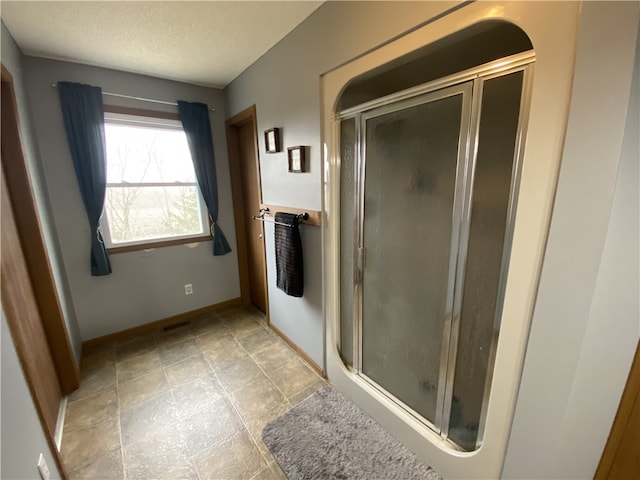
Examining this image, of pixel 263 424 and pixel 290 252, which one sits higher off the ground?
pixel 290 252

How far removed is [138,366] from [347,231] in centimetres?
202

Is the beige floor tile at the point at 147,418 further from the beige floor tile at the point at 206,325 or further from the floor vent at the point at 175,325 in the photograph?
the floor vent at the point at 175,325

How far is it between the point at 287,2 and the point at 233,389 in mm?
2411

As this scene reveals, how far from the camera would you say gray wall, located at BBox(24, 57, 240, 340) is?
6.44 ft

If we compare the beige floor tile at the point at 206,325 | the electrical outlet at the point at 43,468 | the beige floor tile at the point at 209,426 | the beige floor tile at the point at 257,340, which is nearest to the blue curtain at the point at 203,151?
the beige floor tile at the point at 206,325

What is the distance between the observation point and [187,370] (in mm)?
2035

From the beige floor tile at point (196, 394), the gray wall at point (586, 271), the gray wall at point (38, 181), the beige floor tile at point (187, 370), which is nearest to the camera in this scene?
the gray wall at point (586, 271)

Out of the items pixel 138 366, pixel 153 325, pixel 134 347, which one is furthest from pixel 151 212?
pixel 138 366

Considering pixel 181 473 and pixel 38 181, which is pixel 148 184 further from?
pixel 181 473

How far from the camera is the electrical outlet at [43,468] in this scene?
3.30 ft

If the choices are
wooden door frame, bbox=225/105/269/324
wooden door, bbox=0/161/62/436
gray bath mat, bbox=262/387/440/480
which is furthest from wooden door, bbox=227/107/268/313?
wooden door, bbox=0/161/62/436

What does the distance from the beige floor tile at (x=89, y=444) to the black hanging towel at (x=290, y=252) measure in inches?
51.3

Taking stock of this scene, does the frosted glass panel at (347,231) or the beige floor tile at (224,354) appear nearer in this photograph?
the frosted glass panel at (347,231)

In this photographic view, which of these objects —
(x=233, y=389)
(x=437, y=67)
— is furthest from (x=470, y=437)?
(x=437, y=67)
